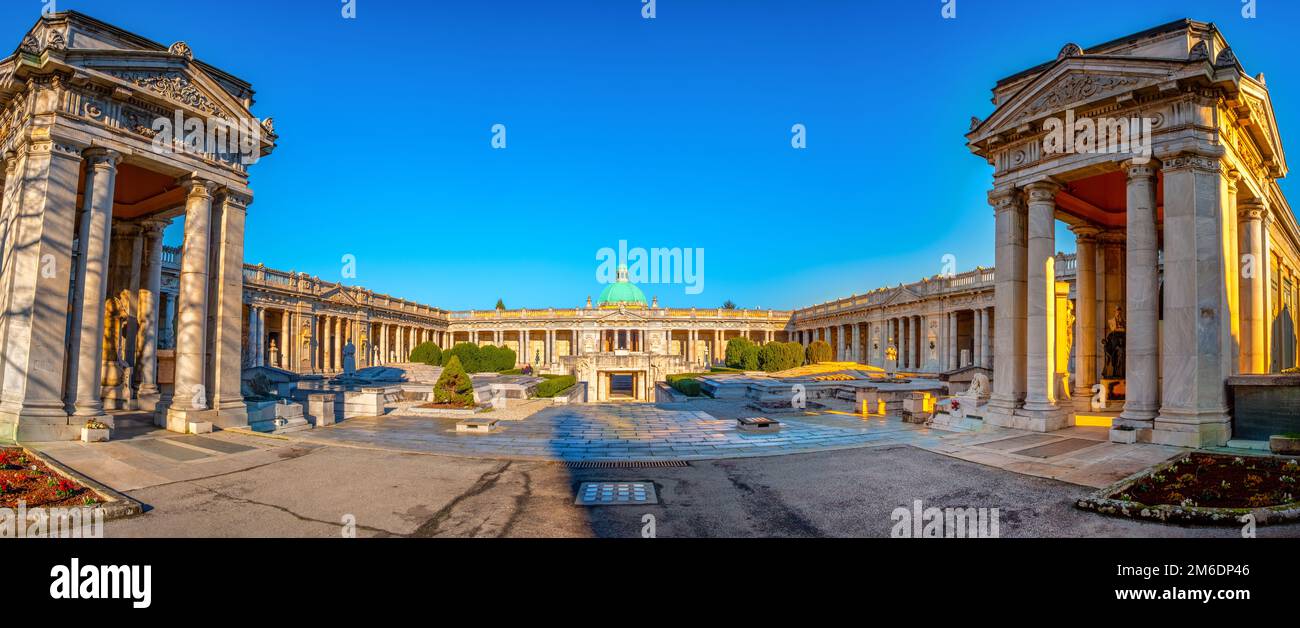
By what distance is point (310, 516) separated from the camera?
7.92 meters

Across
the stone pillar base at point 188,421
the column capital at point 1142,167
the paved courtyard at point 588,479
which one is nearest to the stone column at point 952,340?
the paved courtyard at point 588,479

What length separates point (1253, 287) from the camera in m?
16.2

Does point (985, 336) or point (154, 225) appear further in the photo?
point (985, 336)

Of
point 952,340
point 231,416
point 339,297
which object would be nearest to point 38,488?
point 231,416

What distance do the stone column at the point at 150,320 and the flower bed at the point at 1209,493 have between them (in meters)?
25.9

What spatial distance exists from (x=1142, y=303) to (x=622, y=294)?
3760 inches

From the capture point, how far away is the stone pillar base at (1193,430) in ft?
40.9

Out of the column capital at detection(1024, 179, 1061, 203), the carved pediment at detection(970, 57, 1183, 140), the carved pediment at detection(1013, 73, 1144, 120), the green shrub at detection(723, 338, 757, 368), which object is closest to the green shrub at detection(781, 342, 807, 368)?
the green shrub at detection(723, 338, 757, 368)

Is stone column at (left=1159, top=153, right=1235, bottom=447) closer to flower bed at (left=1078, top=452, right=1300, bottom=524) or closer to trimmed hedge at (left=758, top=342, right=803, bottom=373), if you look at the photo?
flower bed at (left=1078, top=452, right=1300, bottom=524)

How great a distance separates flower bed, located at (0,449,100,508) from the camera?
7.65 metres

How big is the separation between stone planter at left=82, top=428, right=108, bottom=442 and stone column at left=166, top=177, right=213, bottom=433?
6.23 feet

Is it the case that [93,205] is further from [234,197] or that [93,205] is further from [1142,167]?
[1142,167]
